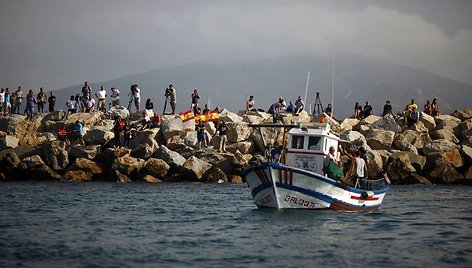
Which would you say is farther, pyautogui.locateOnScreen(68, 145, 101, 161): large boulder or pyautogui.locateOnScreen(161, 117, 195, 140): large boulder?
pyautogui.locateOnScreen(161, 117, 195, 140): large boulder

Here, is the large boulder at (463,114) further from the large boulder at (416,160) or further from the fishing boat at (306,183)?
the fishing boat at (306,183)

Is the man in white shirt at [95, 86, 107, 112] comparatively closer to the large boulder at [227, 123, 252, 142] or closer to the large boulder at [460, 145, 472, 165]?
the large boulder at [227, 123, 252, 142]

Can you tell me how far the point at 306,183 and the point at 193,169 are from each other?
15391 millimetres

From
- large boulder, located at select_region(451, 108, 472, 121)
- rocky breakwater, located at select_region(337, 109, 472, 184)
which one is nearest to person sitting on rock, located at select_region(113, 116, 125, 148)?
rocky breakwater, located at select_region(337, 109, 472, 184)

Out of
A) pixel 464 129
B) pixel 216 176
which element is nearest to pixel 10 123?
pixel 216 176

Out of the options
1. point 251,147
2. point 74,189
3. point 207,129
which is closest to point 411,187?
point 251,147

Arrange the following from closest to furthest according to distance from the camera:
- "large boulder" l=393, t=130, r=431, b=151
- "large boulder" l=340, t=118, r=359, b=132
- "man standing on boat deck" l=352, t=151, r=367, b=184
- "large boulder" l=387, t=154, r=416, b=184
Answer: "man standing on boat deck" l=352, t=151, r=367, b=184 < "large boulder" l=387, t=154, r=416, b=184 < "large boulder" l=393, t=130, r=431, b=151 < "large boulder" l=340, t=118, r=359, b=132

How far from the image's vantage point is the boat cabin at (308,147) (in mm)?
29094

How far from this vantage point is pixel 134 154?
146 feet

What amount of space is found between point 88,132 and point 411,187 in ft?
70.5

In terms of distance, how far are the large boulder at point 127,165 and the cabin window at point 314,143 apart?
52.3 ft

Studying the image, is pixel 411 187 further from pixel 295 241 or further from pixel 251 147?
pixel 295 241

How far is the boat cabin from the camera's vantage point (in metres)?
29.1

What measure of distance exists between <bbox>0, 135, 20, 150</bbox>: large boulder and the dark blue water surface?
13.0 metres
